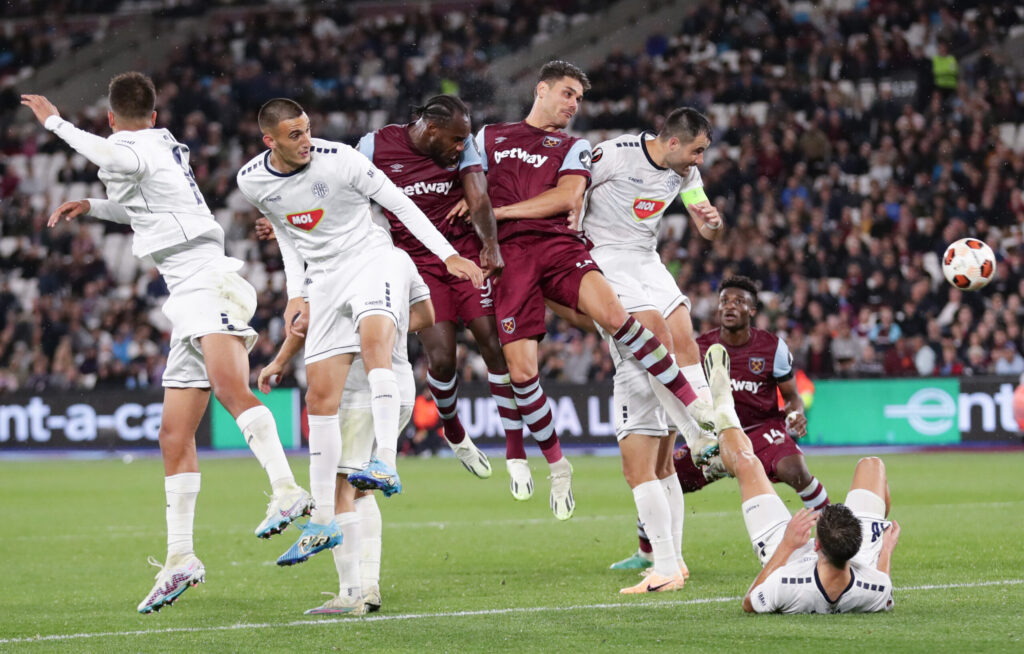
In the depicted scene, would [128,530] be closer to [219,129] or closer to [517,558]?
[517,558]

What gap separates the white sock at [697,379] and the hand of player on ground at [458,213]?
1714 millimetres

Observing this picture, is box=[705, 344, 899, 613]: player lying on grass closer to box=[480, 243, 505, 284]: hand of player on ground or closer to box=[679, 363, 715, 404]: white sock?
box=[679, 363, 715, 404]: white sock

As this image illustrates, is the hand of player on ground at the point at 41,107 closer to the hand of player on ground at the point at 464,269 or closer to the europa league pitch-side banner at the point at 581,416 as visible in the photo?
the hand of player on ground at the point at 464,269

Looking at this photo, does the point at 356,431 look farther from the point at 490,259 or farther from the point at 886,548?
the point at 886,548

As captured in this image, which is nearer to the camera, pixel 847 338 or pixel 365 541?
pixel 365 541

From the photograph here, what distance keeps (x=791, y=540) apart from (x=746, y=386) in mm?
3770

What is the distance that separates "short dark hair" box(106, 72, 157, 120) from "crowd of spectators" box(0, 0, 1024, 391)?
1482cm

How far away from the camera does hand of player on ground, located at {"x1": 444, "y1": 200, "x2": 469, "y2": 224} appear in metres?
8.86

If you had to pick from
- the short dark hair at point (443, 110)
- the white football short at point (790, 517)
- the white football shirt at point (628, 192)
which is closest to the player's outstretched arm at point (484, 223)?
the short dark hair at point (443, 110)

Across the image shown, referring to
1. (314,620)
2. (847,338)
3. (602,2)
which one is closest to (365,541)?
(314,620)

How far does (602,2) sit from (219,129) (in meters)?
8.89

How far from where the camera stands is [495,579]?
30.5 feet

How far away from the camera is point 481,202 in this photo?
8.59 metres

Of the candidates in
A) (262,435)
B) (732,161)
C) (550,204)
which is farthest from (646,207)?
(732,161)
